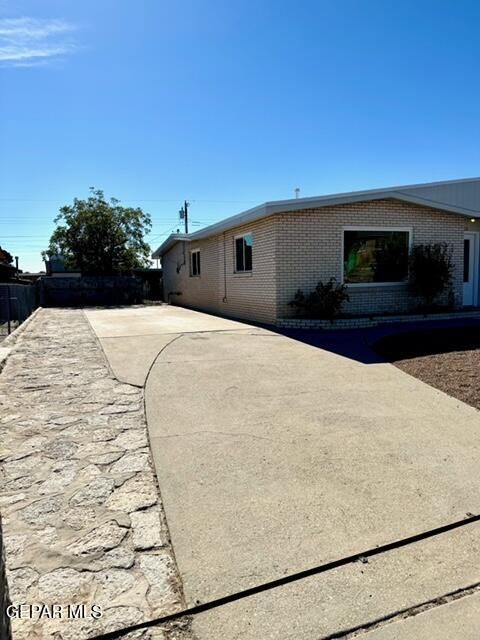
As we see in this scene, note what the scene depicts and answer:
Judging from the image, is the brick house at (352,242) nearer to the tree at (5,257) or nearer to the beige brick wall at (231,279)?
the beige brick wall at (231,279)

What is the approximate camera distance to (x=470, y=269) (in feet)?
42.4

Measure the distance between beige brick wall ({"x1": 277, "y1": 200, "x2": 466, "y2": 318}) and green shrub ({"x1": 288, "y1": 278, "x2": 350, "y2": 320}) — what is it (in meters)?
0.22

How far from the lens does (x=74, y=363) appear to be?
6707mm

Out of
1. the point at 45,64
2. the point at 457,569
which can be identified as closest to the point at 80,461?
the point at 457,569

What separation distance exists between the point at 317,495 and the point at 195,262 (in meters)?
16.1

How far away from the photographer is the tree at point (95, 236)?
26.3m

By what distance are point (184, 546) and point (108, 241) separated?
86.9 feet

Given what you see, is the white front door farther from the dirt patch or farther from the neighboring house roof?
the dirt patch

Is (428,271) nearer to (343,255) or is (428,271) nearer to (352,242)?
(352,242)

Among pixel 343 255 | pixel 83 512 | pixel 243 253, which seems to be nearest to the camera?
pixel 83 512

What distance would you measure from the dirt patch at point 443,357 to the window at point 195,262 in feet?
35.3

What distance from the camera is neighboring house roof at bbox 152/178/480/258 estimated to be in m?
9.95

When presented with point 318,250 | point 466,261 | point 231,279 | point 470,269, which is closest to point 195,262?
point 231,279

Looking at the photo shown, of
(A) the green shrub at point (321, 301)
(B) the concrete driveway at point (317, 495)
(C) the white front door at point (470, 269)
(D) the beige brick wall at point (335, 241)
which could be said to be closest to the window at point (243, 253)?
(D) the beige brick wall at point (335, 241)
